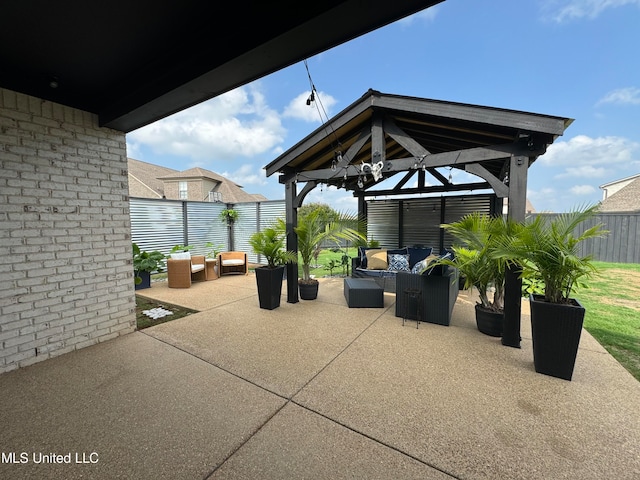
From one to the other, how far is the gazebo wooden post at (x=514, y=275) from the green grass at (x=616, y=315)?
0.74 m

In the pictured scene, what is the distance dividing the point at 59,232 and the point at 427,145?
6736 mm

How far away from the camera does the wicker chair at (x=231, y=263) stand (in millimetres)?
7270

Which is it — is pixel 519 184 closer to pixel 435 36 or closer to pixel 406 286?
pixel 406 286

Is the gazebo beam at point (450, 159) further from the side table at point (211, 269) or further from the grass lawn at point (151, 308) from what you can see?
the side table at point (211, 269)

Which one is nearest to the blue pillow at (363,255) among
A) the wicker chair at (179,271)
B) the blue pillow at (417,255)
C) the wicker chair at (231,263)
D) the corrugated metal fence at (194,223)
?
the blue pillow at (417,255)

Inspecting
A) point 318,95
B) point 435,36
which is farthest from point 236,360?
point 435,36

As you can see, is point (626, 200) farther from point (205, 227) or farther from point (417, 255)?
point (205, 227)

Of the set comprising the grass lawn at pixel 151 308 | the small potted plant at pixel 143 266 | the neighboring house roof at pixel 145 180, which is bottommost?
the grass lawn at pixel 151 308

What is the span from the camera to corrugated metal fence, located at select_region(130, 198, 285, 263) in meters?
6.89

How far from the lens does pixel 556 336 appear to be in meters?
2.39

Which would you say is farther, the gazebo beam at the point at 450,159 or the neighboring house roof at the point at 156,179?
the neighboring house roof at the point at 156,179

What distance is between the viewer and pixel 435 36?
4188mm

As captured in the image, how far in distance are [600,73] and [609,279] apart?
503cm

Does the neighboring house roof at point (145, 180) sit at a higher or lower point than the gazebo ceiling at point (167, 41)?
higher
